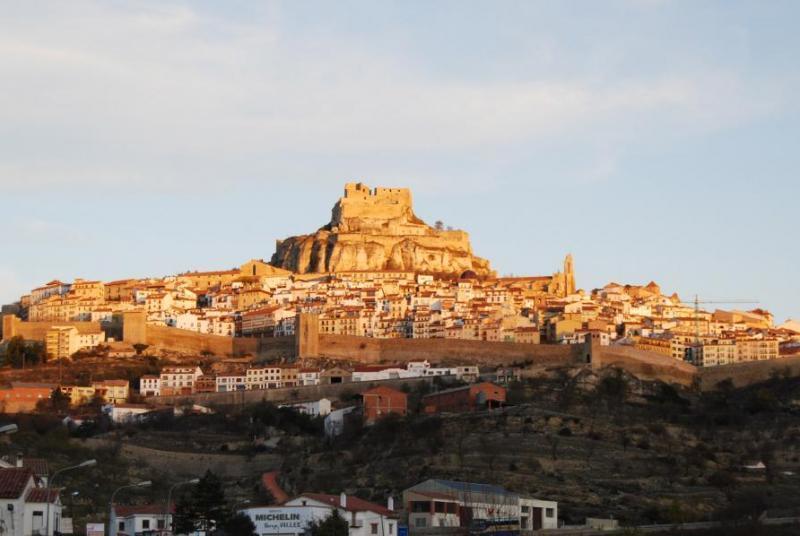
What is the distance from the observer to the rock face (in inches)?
4065

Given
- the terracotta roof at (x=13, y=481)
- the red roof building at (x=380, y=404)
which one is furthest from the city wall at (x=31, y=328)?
the terracotta roof at (x=13, y=481)

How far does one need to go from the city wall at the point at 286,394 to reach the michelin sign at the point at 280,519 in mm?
31426

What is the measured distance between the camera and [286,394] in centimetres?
7238

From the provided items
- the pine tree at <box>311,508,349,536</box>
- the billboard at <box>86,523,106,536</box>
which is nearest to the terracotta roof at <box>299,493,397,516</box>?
the pine tree at <box>311,508,349,536</box>

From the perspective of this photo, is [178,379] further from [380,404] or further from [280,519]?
[280,519]

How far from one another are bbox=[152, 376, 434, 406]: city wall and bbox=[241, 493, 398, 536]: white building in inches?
1208

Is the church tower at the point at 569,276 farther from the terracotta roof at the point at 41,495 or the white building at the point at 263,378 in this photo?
the terracotta roof at the point at 41,495

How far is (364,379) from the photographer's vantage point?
73.6 meters

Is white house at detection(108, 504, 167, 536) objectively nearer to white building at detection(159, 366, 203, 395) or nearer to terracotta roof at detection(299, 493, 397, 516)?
terracotta roof at detection(299, 493, 397, 516)

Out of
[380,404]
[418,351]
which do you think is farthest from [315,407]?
[418,351]

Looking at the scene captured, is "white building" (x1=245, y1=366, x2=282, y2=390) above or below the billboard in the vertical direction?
above

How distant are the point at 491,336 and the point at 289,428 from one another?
18.0m

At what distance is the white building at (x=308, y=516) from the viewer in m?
39.5

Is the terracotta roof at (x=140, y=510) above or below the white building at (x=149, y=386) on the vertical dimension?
below
